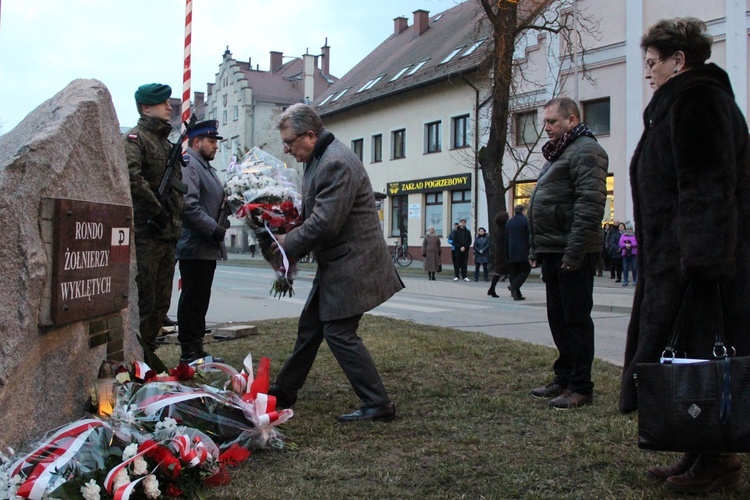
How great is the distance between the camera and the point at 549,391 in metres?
5.07

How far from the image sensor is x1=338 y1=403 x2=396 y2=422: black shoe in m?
4.40

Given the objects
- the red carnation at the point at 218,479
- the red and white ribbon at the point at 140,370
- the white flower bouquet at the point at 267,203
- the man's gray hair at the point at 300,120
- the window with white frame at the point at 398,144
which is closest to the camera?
the red carnation at the point at 218,479

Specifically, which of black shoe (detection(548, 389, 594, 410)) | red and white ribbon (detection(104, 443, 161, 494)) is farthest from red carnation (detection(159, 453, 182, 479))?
black shoe (detection(548, 389, 594, 410))

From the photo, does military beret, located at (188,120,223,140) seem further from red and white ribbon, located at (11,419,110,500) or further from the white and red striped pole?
red and white ribbon, located at (11,419,110,500)

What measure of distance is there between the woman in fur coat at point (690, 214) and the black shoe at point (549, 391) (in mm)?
1739

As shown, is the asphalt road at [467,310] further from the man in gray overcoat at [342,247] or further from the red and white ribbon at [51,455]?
the red and white ribbon at [51,455]

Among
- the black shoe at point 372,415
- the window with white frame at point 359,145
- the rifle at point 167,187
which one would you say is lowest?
the black shoe at point 372,415

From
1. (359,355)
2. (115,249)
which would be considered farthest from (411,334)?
(115,249)

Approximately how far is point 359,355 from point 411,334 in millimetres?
3712

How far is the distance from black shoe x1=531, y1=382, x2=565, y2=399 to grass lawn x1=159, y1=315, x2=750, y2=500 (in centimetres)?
10

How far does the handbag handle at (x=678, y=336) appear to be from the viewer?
9.54 ft

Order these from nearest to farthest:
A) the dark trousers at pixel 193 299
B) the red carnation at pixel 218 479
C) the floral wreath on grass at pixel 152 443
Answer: the floral wreath on grass at pixel 152 443 < the red carnation at pixel 218 479 < the dark trousers at pixel 193 299

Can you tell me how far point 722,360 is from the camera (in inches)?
111

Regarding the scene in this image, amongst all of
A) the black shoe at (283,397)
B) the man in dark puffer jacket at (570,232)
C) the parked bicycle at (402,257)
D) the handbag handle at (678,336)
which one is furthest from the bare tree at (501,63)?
the handbag handle at (678,336)
